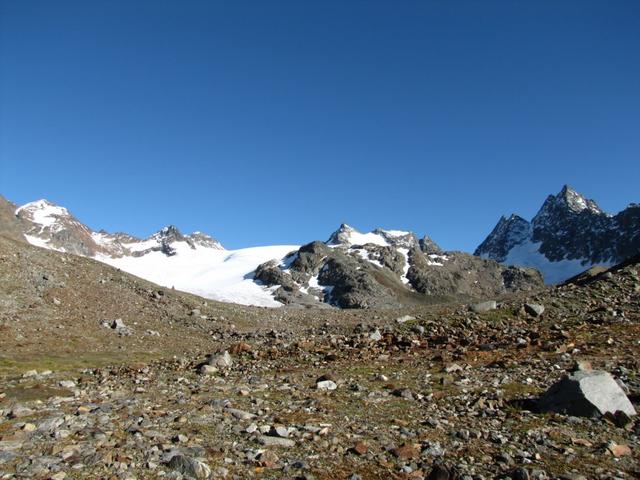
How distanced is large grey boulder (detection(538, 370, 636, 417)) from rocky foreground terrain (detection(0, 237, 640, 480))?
47mm

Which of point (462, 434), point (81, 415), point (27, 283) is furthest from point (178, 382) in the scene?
point (27, 283)

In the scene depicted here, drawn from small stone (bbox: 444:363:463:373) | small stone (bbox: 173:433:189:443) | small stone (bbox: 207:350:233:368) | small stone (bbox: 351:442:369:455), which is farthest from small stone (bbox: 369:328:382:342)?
small stone (bbox: 173:433:189:443)

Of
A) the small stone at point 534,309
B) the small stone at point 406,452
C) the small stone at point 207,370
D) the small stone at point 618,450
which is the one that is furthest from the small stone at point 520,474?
the small stone at point 534,309

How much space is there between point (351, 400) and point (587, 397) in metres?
6.14

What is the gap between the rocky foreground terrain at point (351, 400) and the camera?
9477mm

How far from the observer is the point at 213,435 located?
36.1 feet

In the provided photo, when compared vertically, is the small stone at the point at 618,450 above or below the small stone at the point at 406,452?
above

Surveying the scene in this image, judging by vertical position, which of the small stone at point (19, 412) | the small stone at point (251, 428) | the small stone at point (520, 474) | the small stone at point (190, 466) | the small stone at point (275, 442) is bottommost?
the small stone at point (19, 412)

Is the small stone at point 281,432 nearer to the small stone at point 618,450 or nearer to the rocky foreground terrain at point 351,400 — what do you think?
the rocky foreground terrain at point 351,400

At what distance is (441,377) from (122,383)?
1106cm

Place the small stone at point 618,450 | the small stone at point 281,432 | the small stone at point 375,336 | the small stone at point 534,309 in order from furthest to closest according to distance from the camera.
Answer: the small stone at point 534,309, the small stone at point 375,336, the small stone at point 281,432, the small stone at point 618,450

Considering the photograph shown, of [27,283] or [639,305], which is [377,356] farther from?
[27,283]

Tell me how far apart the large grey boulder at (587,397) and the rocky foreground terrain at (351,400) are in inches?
1.9

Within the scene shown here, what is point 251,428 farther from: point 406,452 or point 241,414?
point 406,452
